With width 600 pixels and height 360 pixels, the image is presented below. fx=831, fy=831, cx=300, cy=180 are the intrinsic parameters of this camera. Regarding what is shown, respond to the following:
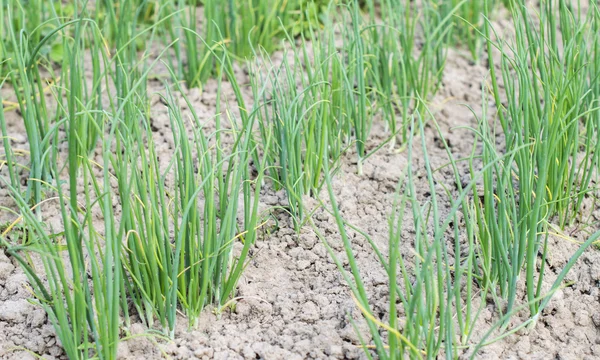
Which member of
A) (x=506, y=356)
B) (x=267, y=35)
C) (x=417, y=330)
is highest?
(x=267, y=35)

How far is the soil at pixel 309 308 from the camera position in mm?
2135

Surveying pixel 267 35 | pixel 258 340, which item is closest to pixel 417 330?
pixel 258 340

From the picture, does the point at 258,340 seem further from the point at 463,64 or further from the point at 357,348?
the point at 463,64

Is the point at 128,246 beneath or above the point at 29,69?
beneath

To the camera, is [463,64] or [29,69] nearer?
[29,69]

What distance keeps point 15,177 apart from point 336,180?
104cm

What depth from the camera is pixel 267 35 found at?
3.37 meters

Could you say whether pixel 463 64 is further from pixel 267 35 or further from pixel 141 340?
pixel 141 340

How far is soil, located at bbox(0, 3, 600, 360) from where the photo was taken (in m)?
2.13

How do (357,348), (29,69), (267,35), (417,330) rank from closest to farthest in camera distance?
(417,330), (357,348), (29,69), (267,35)

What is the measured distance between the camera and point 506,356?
2.12m

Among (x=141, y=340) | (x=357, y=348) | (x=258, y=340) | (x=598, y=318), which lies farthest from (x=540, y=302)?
(x=141, y=340)

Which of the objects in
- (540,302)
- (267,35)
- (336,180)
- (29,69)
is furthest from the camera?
(267,35)

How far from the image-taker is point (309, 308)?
2.27 meters
